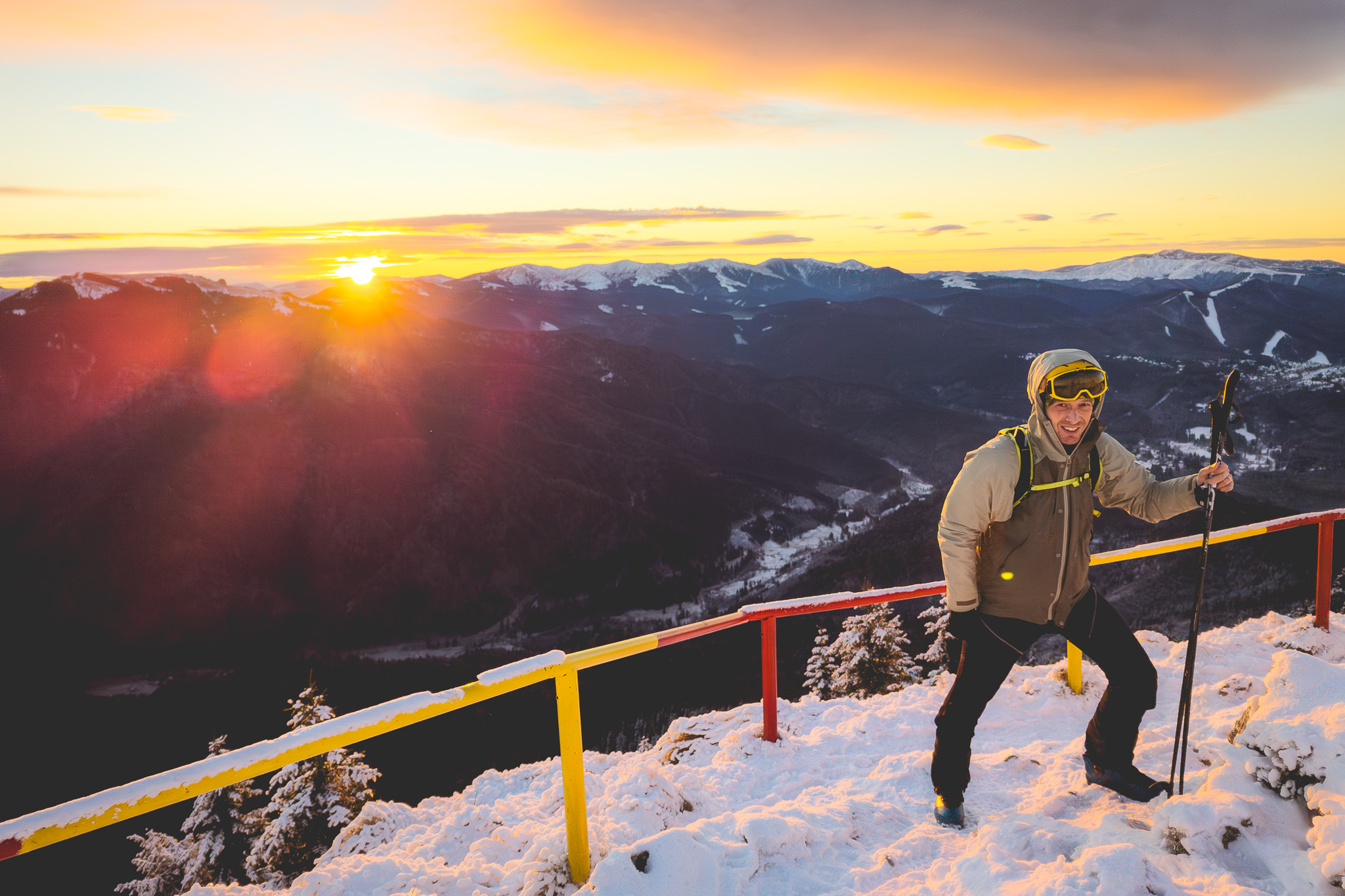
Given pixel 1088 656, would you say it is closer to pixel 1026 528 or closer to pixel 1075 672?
pixel 1026 528

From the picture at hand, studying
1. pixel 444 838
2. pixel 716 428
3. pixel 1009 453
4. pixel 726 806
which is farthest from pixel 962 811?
pixel 716 428

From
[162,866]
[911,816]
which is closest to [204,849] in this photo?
[162,866]

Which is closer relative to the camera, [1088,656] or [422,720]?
[422,720]

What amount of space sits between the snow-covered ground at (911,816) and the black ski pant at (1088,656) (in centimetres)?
33

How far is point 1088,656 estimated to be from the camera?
144 inches

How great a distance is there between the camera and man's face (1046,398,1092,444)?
11.3 feet

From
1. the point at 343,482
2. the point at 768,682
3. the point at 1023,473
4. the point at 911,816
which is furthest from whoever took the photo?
the point at 343,482

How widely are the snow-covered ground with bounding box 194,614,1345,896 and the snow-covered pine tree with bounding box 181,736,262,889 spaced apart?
65.0ft

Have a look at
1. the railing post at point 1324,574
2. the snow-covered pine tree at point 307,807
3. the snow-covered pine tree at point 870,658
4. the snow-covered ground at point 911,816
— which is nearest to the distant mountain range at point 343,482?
the snow-covered pine tree at point 870,658

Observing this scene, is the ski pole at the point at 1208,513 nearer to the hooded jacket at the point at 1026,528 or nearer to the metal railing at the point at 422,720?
the hooded jacket at the point at 1026,528

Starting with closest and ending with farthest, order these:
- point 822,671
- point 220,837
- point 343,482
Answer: point 220,837 → point 822,671 → point 343,482

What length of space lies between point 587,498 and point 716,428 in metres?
74.7

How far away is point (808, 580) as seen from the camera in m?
81.1

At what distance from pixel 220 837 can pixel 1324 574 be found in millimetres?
25702
